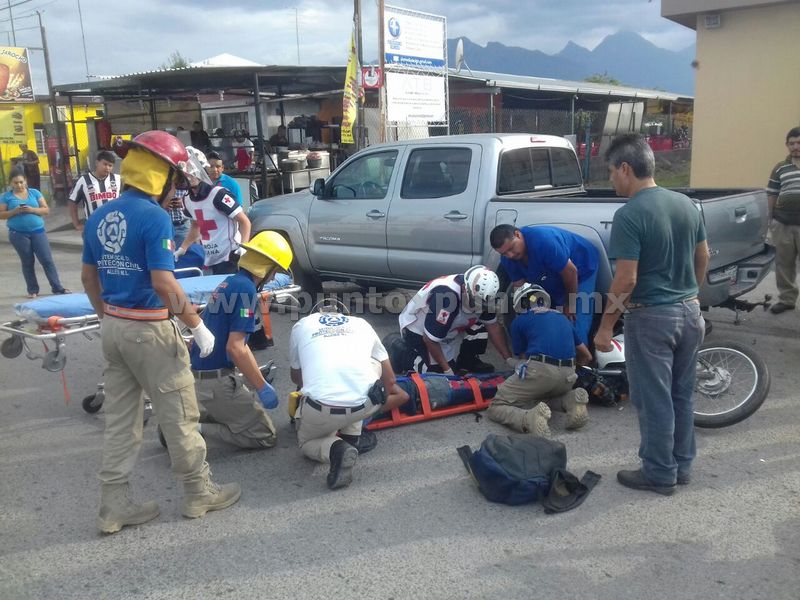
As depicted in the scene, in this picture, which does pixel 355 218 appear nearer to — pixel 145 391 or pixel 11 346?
pixel 11 346

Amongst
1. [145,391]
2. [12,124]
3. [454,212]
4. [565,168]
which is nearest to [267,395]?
[145,391]

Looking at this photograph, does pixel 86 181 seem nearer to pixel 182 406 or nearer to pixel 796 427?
pixel 182 406

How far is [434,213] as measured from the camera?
21.9 ft

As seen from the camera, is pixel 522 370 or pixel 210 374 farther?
pixel 522 370

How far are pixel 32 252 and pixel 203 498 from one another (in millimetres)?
6877

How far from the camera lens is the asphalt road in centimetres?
304

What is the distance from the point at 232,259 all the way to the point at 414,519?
12.6 ft

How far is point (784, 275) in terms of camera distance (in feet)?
22.9

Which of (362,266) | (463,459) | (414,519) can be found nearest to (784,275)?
(362,266)

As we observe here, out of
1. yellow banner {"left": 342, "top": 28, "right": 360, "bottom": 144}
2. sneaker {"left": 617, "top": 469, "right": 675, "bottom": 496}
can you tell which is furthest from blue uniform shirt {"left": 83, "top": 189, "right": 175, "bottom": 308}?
A: yellow banner {"left": 342, "top": 28, "right": 360, "bottom": 144}

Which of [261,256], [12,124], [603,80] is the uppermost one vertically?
[603,80]

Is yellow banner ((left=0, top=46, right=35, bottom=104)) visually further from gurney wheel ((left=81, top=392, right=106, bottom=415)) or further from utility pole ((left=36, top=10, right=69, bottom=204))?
gurney wheel ((left=81, top=392, right=106, bottom=415))

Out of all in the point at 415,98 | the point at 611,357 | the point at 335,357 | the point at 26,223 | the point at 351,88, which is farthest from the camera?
the point at 415,98

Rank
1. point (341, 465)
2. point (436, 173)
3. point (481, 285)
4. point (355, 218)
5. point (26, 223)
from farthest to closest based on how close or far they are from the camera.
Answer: point (26, 223) < point (355, 218) < point (436, 173) < point (481, 285) < point (341, 465)
